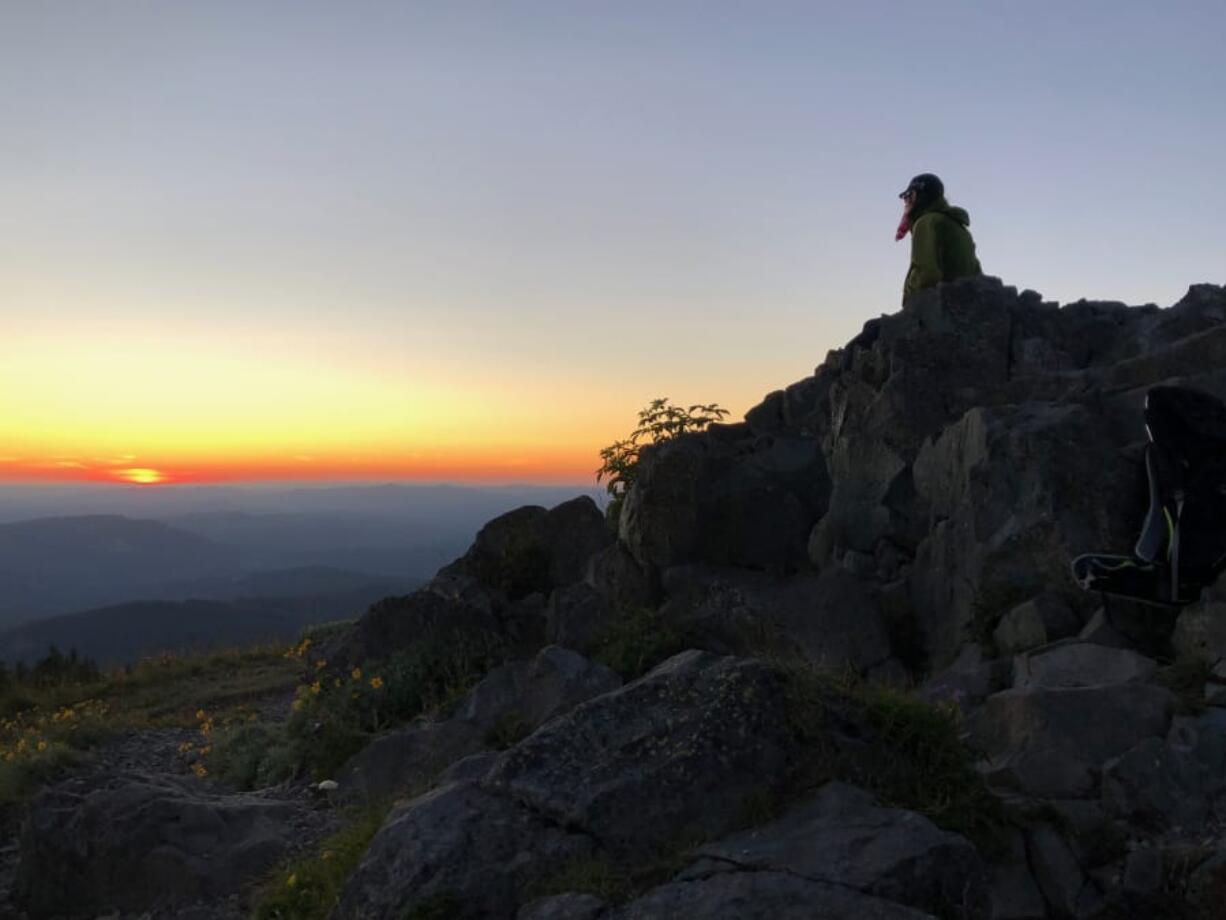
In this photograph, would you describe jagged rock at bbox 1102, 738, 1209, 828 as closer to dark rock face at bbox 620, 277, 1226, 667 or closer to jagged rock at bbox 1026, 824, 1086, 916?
jagged rock at bbox 1026, 824, 1086, 916

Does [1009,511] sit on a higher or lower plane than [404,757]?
higher

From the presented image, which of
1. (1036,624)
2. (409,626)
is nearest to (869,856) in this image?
(1036,624)

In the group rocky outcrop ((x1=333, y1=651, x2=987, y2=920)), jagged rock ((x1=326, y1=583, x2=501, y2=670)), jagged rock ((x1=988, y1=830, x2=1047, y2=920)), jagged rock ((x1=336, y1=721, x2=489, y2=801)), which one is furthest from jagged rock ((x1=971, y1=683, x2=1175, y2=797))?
jagged rock ((x1=326, y1=583, x2=501, y2=670))

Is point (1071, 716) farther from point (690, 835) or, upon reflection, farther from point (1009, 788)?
point (690, 835)

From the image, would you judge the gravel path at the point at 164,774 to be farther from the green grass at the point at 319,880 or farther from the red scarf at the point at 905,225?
the red scarf at the point at 905,225

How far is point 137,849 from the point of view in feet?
29.3

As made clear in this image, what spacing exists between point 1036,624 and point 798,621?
281 centimetres

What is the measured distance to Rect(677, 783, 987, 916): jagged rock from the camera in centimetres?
555

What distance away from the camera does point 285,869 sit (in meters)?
8.04

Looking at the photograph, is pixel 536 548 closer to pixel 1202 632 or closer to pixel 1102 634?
pixel 1102 634

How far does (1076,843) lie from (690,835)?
250 centimetres

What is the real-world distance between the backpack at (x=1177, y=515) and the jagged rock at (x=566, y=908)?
642cm

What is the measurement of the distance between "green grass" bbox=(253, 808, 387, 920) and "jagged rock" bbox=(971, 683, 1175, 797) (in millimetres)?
4557

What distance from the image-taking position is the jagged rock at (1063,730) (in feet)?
24.0
